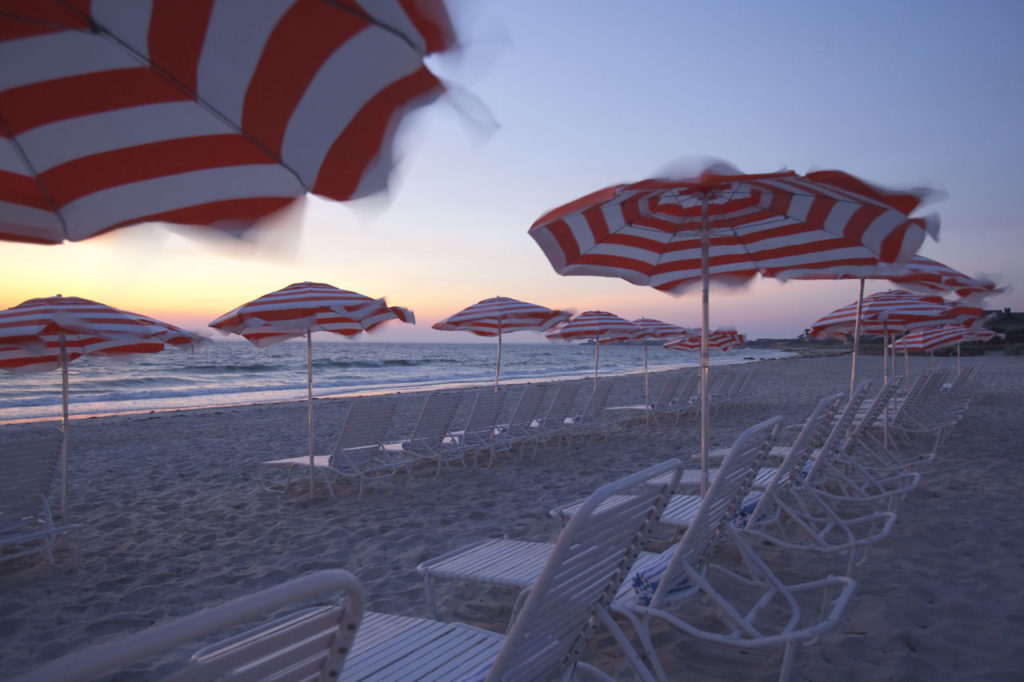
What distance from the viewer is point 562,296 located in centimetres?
3138

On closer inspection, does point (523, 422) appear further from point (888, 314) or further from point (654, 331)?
point (654, 331)

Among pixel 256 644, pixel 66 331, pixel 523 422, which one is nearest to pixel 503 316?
pixel 523 422

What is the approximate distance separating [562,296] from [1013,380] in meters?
18.8

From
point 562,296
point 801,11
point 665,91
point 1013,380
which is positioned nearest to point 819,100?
point 801,11

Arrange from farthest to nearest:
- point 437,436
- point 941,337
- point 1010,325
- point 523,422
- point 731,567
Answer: point 1010,325 < point 941,337 < point 523,422 < point 437,436 < point 731,567

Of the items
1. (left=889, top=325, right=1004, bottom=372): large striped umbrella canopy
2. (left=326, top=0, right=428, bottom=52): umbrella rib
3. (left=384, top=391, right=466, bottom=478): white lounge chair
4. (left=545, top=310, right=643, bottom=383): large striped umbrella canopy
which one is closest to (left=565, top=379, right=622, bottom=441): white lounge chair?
(left=384, top=391, right=466, bottom=478): white lounge chair

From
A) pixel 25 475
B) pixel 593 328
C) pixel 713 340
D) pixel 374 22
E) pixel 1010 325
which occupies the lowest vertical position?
pixel 25 475

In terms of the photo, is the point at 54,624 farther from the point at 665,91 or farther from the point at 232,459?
the point at 665,91

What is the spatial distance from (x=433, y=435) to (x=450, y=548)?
264cm

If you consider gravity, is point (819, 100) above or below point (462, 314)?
above

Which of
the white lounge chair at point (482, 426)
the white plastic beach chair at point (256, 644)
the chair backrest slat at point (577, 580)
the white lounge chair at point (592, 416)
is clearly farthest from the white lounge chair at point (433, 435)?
the white plastic beach chair at point (256, 644)

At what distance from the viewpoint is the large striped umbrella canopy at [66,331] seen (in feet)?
13.1

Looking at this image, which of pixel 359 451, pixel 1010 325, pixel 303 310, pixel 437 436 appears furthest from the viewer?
pixel 1010 325

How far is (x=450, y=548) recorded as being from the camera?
397cm
